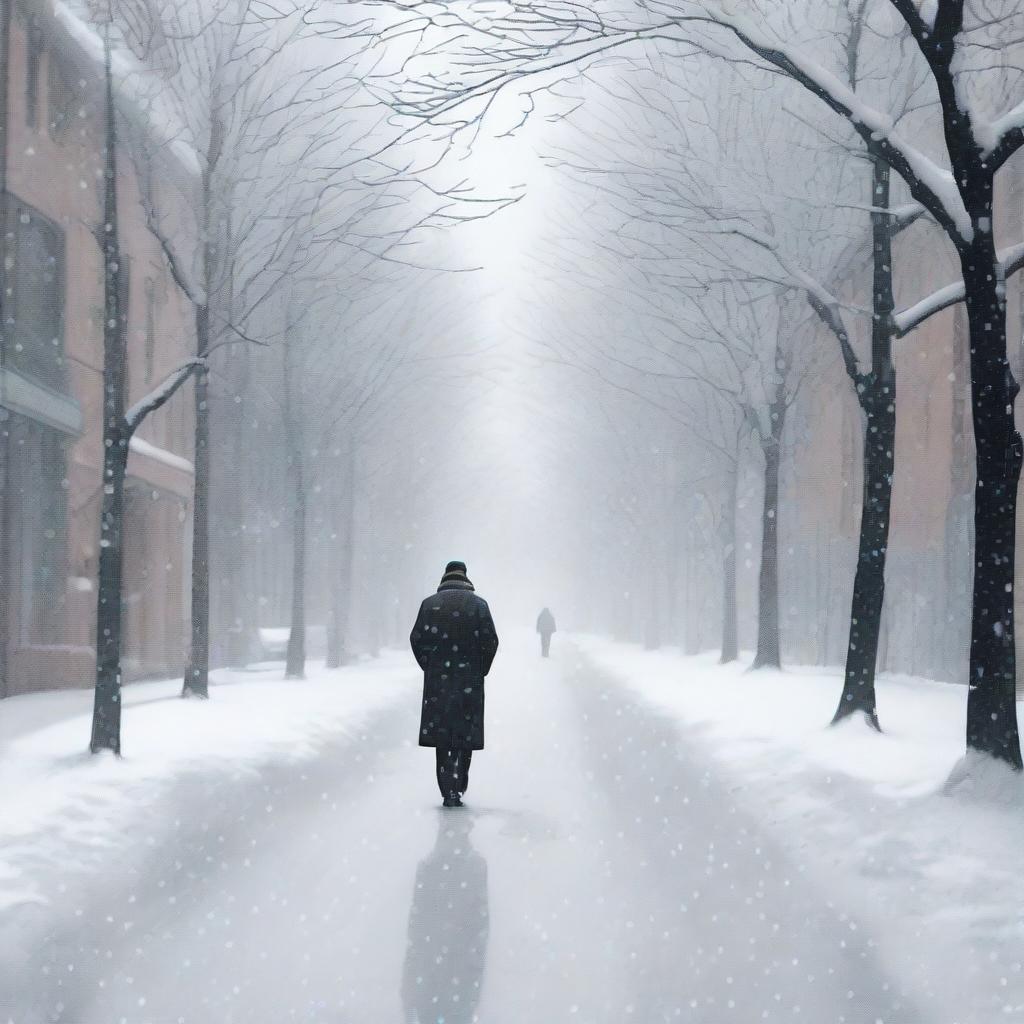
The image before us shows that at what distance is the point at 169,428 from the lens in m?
26.5

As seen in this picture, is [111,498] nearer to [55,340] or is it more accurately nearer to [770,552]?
[55,340]

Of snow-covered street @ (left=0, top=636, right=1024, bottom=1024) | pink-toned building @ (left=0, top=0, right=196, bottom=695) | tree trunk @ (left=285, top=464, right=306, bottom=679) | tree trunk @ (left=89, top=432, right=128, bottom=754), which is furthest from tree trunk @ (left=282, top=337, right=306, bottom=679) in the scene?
snow-covered street @ (left=0, top=636, right=1024, bottom=1024)

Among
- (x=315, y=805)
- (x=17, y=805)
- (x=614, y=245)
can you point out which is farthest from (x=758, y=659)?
(x=17, y=805)

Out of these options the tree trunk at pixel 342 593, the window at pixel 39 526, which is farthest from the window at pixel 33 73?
the tree trunk at pixel 342 593

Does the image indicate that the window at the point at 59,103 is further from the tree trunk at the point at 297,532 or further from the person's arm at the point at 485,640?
the person's arm at the point at 485,640

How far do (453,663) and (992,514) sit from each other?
419 centimetres

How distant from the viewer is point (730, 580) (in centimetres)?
2734

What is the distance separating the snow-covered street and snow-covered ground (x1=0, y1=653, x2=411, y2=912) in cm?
20

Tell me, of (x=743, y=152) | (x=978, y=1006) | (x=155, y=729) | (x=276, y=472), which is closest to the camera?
(x=978, y=1006)

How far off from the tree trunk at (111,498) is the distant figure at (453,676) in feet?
9.36

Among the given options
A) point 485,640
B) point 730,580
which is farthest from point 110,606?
point 730,580

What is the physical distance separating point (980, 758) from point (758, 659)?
12.8m

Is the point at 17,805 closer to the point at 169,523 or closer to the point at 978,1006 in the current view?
the point at 978,1006

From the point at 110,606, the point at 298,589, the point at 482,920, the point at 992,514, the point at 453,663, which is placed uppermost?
the point at 992,514
